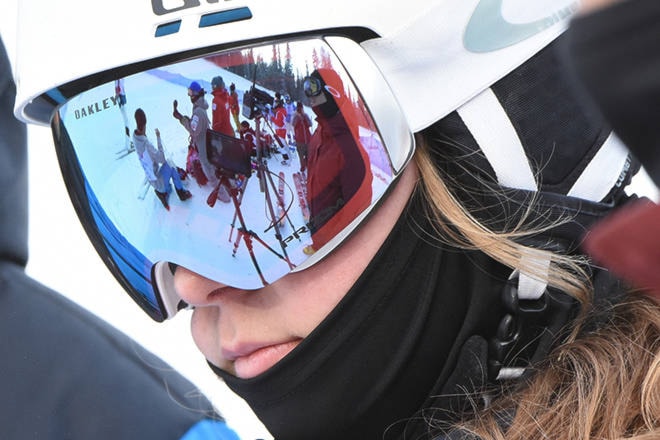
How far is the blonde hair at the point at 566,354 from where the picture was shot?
1.48 metres

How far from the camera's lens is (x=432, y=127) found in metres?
1.57

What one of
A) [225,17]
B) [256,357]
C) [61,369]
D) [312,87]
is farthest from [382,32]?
[61,369]

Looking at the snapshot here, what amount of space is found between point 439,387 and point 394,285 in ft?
0.75

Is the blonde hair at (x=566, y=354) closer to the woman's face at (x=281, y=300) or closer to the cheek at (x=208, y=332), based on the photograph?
the woman's face at (x=281, y=300)

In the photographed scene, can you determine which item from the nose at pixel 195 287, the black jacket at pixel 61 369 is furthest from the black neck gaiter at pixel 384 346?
the black jacket at pixel 61 369

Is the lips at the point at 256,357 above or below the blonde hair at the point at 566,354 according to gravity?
below

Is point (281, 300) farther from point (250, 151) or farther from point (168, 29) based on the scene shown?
point (168, 29)

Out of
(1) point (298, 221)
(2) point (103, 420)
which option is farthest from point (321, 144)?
(2) point (103, 420)

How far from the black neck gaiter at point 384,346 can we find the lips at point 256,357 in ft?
0.06

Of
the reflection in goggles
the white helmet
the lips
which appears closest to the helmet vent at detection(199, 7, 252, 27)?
the white helmet

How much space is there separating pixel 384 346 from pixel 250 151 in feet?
1.30

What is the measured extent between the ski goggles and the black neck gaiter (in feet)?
0.33

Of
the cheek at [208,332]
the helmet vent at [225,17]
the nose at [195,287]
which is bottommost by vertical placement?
the cheek at [208,332]

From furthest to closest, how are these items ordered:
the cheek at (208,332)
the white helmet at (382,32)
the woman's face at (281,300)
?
the cheek at (208,332), the woman's face at (281,300), the white helmet at (382,32)
